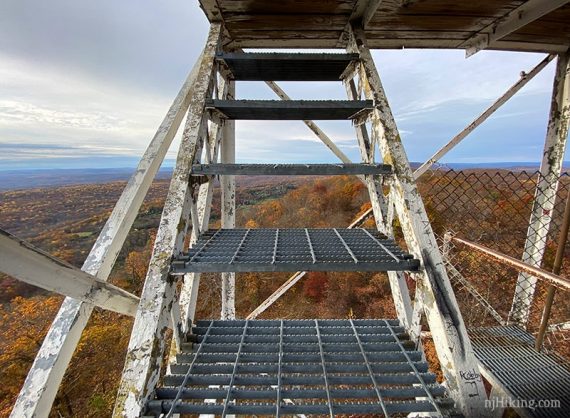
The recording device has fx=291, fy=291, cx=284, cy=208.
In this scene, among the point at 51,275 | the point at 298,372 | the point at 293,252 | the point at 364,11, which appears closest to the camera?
the point at 51,275

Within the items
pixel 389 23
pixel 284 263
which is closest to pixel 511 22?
pixel 389 23

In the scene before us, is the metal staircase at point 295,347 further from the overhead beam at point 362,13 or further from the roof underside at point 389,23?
the overhead beam at point 362,13

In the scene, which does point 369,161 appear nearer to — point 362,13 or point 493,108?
point 362,13

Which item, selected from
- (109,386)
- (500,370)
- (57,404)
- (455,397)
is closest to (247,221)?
(109,386)

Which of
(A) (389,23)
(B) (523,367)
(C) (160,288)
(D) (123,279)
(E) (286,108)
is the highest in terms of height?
(A) (389,23)

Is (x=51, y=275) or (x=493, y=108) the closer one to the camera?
(x=51, y=275)

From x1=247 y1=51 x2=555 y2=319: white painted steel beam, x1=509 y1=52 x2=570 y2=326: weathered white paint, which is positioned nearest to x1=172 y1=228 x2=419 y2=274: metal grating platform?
x1=247 y1=51 x2=555 y2=319: white painted steel beam
